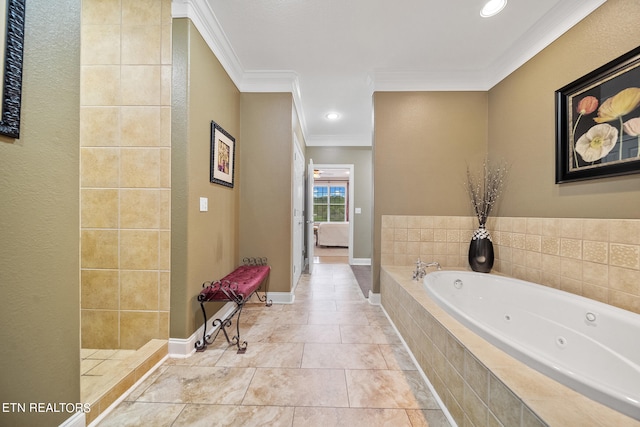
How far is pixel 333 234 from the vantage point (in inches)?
277

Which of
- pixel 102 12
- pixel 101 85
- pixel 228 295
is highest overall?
pixel 102 12

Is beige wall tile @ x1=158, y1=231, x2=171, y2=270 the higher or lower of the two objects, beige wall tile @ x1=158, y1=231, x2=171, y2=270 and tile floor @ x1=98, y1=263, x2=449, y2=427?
the higher

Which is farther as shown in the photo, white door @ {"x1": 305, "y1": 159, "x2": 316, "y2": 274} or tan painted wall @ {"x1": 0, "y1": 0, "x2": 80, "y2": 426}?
white door @ {"x1": 305, "y1": 159, "x2": 316, "y2": 274}

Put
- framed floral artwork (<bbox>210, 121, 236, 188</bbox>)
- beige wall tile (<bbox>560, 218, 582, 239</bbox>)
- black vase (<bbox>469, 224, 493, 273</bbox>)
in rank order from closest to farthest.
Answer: beige wall tile (<bbox>560, 218, 582, 239</bbox>), framed floral artwork (<bbox>210, 121, 236, 188</bbox>), black vase (<bbox>469, 224, 493, 273</bbox>)

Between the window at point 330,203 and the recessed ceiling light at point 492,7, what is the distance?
736 centimetres

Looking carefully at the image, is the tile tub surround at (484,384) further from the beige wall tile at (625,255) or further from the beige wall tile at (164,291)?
the beige wall tile at (164,291)

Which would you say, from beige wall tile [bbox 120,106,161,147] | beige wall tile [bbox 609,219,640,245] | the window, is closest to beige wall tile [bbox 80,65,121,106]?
beige wall tile [bbox 120,106,161,147]

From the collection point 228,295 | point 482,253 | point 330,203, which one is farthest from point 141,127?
point 330,203

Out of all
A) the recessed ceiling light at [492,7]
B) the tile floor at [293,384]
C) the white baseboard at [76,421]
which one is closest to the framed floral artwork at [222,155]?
the tile floor at [293,384]

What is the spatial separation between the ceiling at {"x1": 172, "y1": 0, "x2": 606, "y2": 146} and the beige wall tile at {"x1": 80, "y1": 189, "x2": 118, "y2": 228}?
1.41 m

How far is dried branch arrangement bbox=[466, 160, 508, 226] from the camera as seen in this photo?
7.90ft

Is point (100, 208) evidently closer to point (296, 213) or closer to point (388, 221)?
point (296, 213)

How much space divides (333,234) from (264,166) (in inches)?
180

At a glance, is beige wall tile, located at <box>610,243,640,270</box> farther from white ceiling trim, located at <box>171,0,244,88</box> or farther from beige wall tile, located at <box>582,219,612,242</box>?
white ceiling trim, located at <box>171,0,244,88</box>
